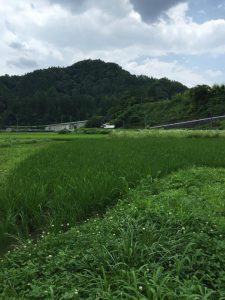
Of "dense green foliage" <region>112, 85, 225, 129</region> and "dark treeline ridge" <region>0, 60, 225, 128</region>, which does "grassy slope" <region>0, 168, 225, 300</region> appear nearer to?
"dense green foliage" <region>112, 85, 225, 129</region>

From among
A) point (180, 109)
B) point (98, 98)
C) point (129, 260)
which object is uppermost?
point (98, 98)

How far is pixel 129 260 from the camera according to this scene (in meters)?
3.53

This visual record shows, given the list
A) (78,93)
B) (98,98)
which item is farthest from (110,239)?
(98,98)

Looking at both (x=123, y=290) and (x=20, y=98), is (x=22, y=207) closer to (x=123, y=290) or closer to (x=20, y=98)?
(x=123, y=290)

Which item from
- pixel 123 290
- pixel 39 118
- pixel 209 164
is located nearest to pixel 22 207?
pixel 123 290

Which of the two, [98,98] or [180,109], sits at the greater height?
[98,98]

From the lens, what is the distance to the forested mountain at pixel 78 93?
283 ft

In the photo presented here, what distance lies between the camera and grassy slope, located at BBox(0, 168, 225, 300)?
3041 mm

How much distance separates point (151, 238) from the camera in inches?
156

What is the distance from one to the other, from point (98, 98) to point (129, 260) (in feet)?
341

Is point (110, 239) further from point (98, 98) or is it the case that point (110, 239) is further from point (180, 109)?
point (98, 98)

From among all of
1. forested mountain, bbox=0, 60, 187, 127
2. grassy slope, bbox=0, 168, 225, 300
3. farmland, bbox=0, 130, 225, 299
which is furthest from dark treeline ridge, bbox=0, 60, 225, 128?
→ grassy slope, bbox=0, 168, 225, 300

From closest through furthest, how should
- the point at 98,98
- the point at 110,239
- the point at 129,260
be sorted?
the point at 129,260, the point at 110,239, the point at 98,98

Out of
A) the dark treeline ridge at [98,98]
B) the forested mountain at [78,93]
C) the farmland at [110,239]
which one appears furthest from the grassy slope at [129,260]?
the forested mountain at [78,93]
